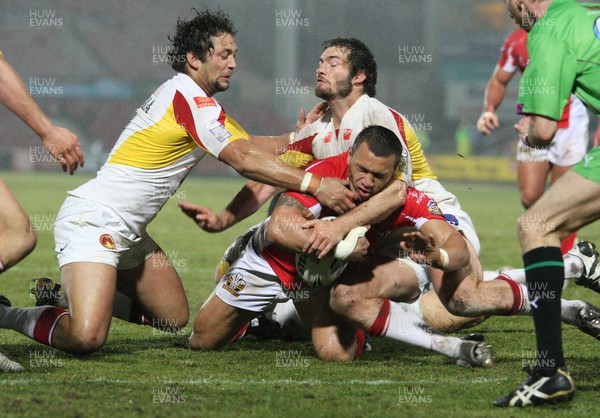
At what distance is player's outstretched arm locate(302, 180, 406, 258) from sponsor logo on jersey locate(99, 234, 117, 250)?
A: 1.37 metres

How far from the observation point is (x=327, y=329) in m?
5.98

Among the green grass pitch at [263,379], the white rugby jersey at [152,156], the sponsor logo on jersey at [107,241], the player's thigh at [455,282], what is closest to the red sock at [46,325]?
the green grass pitch at [263,379]

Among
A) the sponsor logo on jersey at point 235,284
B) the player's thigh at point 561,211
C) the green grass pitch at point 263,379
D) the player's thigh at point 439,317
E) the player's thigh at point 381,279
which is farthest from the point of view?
the player's thigh at point 439,317

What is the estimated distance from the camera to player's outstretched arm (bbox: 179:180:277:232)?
621 centimetres

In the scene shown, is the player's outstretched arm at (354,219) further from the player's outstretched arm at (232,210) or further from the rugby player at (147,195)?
the player's outstretched arm at (232,210)

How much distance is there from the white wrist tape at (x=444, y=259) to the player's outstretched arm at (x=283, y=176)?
0.61 meters

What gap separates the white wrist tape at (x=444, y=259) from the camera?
535 centimetres

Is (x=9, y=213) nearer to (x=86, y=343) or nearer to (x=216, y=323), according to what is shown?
(x=86, y=343)

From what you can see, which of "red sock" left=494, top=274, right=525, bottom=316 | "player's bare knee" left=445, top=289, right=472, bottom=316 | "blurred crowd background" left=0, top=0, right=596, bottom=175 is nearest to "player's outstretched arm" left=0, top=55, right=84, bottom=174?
"player's bare knee" left=445, top=289, right=472, bottom=316

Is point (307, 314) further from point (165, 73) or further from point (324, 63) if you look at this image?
point (165, 73)

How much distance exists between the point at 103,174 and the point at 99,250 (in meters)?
0.60

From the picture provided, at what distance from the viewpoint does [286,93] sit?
1308 inches

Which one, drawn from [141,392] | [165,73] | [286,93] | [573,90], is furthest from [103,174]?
[165,73]

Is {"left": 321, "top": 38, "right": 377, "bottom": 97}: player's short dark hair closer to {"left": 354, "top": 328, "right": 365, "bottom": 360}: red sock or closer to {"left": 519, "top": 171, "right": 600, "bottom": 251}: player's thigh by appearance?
{"left": 354, "top": 328, "right": 365, "bottom": 360}: red sock
